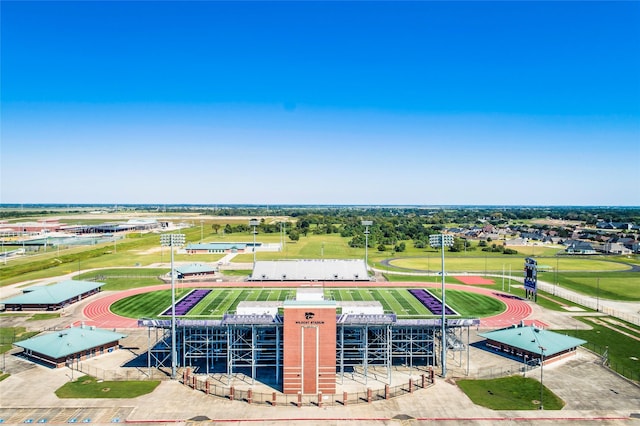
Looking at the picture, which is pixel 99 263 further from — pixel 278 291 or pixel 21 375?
pixel 21 375

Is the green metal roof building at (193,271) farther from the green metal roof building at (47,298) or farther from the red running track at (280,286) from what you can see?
the green metal roof building at (47,298)

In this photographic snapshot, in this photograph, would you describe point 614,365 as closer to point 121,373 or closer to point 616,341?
point 616,341

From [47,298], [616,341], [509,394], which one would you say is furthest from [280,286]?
[616,341]

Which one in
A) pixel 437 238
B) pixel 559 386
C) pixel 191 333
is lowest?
pixel 559 386

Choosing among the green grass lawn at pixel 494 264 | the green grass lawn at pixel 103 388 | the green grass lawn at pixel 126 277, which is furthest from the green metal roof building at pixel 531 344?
the green grass lawn at pixel 126 277

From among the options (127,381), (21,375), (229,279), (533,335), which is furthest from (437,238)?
(229,279)

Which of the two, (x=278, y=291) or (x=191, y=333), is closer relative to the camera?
(x=191, y=333)
